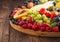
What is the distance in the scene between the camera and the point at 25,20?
2.25 meters

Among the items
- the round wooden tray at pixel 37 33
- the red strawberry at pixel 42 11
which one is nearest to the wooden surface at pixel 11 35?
the round wooden tray at pixel 37 33

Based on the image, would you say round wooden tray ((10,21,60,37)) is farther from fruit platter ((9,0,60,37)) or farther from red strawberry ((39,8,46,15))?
red strawberry ((39,8,46,15))

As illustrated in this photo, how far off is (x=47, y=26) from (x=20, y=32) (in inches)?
11.4

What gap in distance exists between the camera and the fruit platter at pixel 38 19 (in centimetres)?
208

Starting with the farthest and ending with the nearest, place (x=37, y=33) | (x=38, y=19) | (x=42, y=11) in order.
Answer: (x=42, y=11) → (x=38, y=19) → (x=37, y=33)

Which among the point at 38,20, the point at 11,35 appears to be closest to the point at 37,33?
the point at 38,20

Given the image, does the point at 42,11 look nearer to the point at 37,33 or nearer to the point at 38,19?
the point at 38,19

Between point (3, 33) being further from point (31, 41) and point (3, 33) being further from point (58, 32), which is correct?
point (58, 32)

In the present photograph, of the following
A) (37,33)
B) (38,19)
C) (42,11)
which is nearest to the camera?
(37,33)

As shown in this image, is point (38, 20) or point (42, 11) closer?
point (38, 20)

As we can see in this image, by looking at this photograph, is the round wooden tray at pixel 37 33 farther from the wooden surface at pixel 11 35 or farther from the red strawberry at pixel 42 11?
the red strawberry at pixel 42 11

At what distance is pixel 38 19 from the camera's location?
2.21 metres

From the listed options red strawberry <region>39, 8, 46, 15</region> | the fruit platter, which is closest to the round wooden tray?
the fruit platter

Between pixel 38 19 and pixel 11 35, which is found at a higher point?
pixel 38 19
